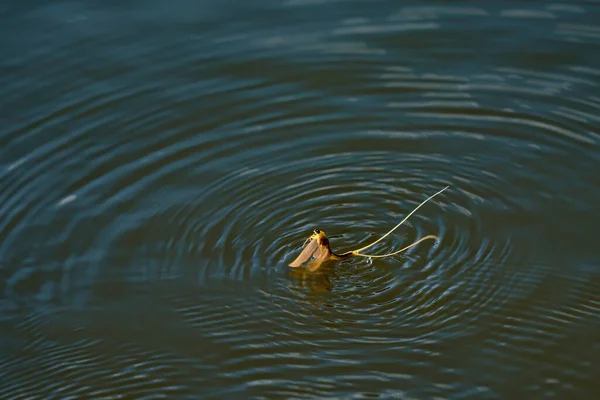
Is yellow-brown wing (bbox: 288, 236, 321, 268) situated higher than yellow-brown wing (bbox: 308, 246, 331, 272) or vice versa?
yellow-brown wing (bbox: 288, 236, 321, 268)

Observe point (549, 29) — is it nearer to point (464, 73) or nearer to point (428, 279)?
point (464, 73)

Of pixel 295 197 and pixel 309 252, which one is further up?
pixel 295 197

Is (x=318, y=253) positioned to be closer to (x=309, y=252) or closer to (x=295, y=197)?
(x=309, y=252)

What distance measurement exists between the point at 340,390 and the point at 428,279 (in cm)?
103

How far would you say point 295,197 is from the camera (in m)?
6.71

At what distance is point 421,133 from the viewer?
734 cm

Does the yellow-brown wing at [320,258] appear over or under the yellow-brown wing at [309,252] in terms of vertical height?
under

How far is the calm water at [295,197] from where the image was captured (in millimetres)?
5488

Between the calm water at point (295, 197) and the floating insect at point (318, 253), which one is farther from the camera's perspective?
the floating insect at point (318, 253)

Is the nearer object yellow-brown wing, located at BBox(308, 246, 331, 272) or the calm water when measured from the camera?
the calm water

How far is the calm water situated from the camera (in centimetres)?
549

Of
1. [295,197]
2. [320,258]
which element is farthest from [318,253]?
[295,197]

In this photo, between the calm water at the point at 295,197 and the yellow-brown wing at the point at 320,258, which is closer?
the calm water at the point at 295,197

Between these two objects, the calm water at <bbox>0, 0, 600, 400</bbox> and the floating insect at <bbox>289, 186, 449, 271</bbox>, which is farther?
the floating insect at <bbox>289, 186, 449, 271</bbox>
